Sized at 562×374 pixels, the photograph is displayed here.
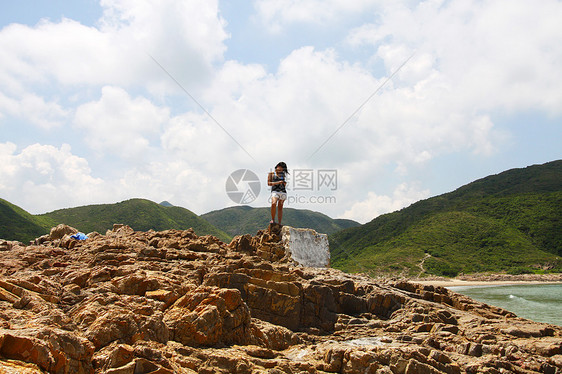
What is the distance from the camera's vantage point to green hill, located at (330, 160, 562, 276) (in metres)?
51.2

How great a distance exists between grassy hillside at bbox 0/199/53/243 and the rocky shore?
107ft

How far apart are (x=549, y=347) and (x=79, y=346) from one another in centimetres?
856

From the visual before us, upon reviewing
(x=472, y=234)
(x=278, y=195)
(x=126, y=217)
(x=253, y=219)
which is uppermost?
(x=253, y=219)

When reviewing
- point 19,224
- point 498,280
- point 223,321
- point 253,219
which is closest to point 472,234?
point 498,280

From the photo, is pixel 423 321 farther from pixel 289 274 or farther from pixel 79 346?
pixel 79 346

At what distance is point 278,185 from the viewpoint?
13.4 meters

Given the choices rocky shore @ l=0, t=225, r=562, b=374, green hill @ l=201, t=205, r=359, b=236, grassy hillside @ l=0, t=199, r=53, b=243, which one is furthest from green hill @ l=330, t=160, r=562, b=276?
grassy hillside @ l=0, t=199, r=53, b=243

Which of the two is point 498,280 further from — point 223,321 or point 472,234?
point 223,321

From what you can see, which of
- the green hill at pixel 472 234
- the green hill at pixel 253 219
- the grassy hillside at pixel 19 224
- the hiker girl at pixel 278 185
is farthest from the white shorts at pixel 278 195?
the green hill at pixel 253 219

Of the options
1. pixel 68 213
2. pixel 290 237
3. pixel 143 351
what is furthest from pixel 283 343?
pixel 68 213

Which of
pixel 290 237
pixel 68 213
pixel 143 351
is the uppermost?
pixel 68 213

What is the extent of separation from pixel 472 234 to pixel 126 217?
54405 mm

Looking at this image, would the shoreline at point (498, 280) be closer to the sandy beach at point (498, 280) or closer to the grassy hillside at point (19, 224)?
the sandy beach at point (498, 280)

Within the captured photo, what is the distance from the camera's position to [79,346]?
Result: 13.6ft
